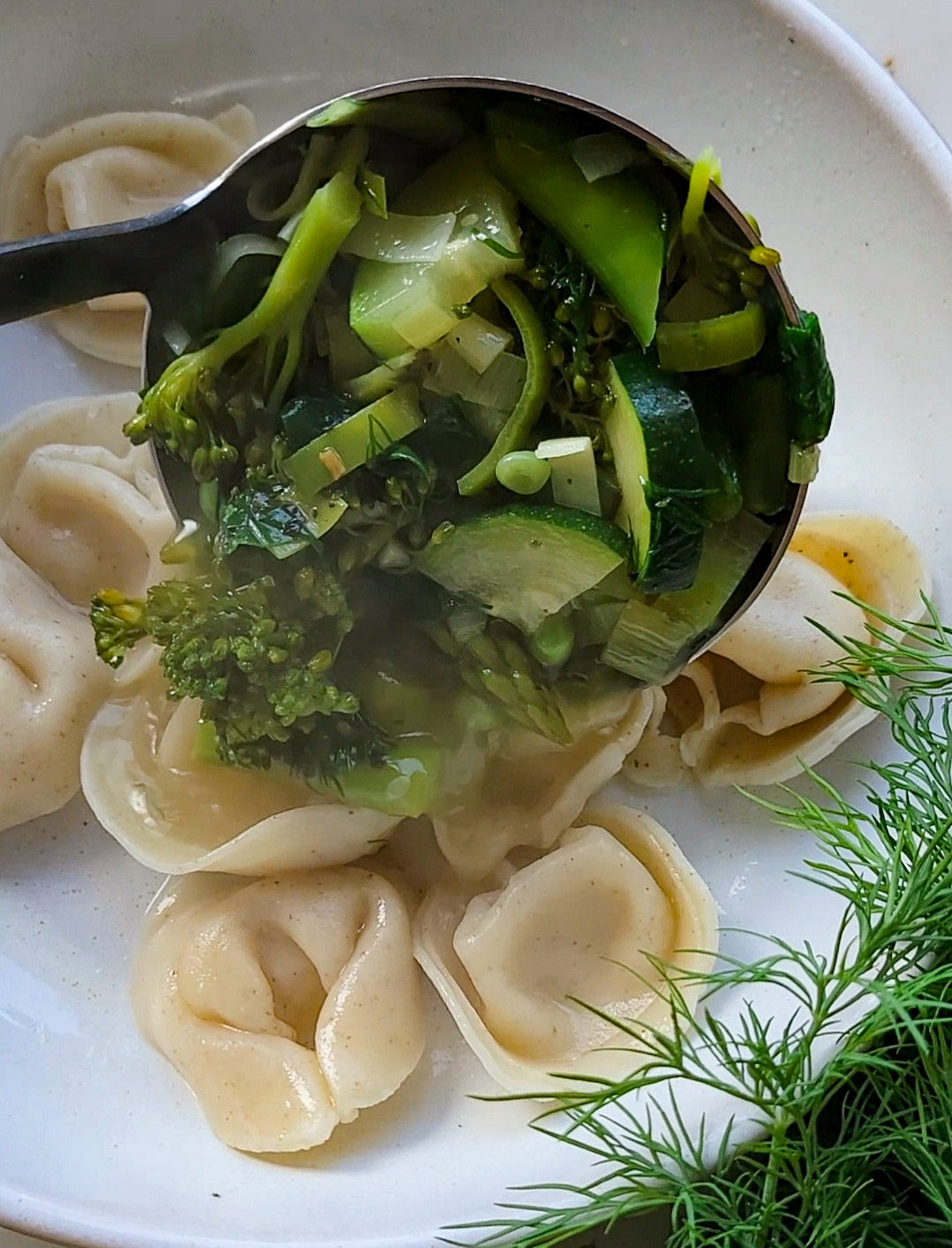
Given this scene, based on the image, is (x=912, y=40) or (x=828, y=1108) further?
(x=912, y=40)

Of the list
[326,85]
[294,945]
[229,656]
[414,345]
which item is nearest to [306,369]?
[414,345]

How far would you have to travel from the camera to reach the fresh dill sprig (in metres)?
1.62

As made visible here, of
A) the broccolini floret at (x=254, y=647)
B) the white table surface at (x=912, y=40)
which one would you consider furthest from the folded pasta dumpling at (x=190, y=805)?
the white table surface at (x=912, y=40)

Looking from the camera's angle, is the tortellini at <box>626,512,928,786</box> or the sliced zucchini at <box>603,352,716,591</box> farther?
the tortellini at <box>626,512,928,786</box>

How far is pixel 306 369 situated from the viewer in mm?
1845

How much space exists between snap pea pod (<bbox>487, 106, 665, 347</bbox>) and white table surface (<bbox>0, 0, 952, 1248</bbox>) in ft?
3.23

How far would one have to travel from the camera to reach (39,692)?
2.14 metres

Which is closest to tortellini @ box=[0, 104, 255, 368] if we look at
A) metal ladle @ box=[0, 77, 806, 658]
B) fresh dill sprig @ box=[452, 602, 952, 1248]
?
metal ladle @ box=[0, 77, 806, 658]

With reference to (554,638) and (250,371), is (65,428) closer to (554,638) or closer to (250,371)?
(250,371)

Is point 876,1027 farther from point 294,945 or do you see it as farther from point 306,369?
point 306,369

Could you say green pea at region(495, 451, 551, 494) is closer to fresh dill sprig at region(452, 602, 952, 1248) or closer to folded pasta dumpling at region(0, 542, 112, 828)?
fresh dill sprig at region(452, 602, 952, 1248)

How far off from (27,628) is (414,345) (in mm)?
911

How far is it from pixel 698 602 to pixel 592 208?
591 mm

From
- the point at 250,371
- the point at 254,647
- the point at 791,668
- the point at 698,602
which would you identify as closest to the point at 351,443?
the point at 250,371
